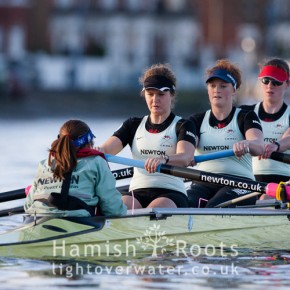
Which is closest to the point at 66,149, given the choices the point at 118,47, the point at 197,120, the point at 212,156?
the point at 212,156

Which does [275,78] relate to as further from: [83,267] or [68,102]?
[68,102]

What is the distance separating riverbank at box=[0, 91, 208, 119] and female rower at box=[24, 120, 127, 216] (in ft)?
106

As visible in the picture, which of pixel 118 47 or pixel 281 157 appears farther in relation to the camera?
pixel 118 47

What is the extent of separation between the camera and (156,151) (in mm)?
11898

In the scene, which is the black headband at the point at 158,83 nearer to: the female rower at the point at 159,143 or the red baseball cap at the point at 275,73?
the female rower at the point at 159,143

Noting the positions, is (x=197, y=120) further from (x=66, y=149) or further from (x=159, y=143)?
(x=66, y=149)

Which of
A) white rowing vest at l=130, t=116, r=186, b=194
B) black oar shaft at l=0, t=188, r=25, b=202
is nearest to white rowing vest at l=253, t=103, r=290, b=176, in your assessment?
white rowing vest at l=130, t=116, r=186, b=194

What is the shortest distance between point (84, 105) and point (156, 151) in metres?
35.6

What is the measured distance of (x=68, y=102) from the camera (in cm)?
4719

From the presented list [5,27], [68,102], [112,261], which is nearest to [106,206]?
[112,261]

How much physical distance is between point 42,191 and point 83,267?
789 millimetres

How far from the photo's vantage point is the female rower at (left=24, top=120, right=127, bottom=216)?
10.4 m

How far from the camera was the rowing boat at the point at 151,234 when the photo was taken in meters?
10.4

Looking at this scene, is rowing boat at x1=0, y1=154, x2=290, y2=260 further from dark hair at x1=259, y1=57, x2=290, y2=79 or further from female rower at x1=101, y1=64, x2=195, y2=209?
dark hair at x1=259, y1=57, x2=290, y2=79
